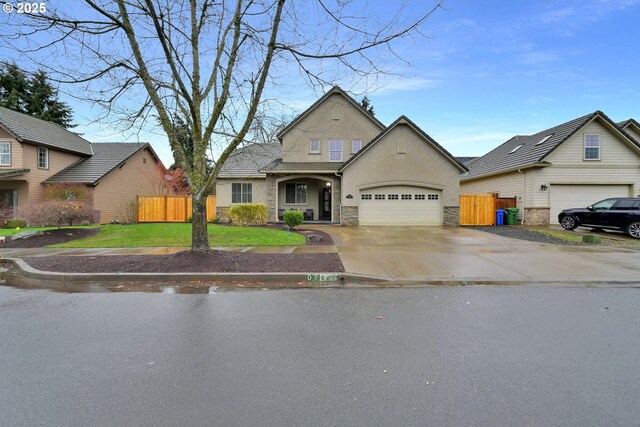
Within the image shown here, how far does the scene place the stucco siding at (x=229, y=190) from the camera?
72.9ft

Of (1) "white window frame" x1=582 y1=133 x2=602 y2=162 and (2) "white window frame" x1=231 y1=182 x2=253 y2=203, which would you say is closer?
(1) "white window frame" x1=582 y1=133 x2=602 y2=162

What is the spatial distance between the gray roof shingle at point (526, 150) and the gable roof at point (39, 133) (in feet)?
97.6

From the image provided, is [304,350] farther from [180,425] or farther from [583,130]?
[583,130]

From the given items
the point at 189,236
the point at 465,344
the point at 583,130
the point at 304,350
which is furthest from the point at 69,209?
the point at 583,130

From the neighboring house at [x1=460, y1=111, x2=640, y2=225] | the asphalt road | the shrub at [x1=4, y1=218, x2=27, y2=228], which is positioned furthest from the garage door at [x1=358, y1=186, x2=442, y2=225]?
the shrub at [x1=4, y1=218, x2=27, y2=228]

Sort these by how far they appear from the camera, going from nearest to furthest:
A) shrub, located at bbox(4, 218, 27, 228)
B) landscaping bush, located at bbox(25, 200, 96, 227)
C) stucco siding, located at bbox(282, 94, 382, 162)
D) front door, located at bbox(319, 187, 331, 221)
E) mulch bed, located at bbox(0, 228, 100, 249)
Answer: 1. mulch bed, located at bbox(0, 228, 100, 249)
2. landscaping bush, located at bbox(25, 200, 96, 227)
3. shrub, located at bbox(4, 218, 27, 228)
4. stucco siding, located at bbox(282, 94, 382, 162)
5. front door, located at bbox(319, 187, 331, 221)

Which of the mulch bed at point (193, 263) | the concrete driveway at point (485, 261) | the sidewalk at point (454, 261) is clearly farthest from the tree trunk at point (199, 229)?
the concrete driveway at point (485, 261)

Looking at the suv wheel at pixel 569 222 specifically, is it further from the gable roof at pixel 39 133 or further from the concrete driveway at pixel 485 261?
the gable roof at pixel 39 133

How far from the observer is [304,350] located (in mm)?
3869

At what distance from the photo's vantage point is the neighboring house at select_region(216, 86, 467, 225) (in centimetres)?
1942

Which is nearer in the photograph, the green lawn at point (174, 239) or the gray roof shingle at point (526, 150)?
the green lawn at point (174, 239)

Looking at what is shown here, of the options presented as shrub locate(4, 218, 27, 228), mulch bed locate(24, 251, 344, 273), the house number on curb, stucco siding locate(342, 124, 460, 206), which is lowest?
the house number on curb

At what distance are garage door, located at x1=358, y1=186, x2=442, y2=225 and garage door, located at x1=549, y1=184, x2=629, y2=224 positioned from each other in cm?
675

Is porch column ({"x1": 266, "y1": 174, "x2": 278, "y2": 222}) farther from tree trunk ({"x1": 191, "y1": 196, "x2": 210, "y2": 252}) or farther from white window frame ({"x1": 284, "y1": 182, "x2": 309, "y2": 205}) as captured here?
tree trunk ({"x1": 191, "y1": 196, "x2": 210, "y2": 252})
